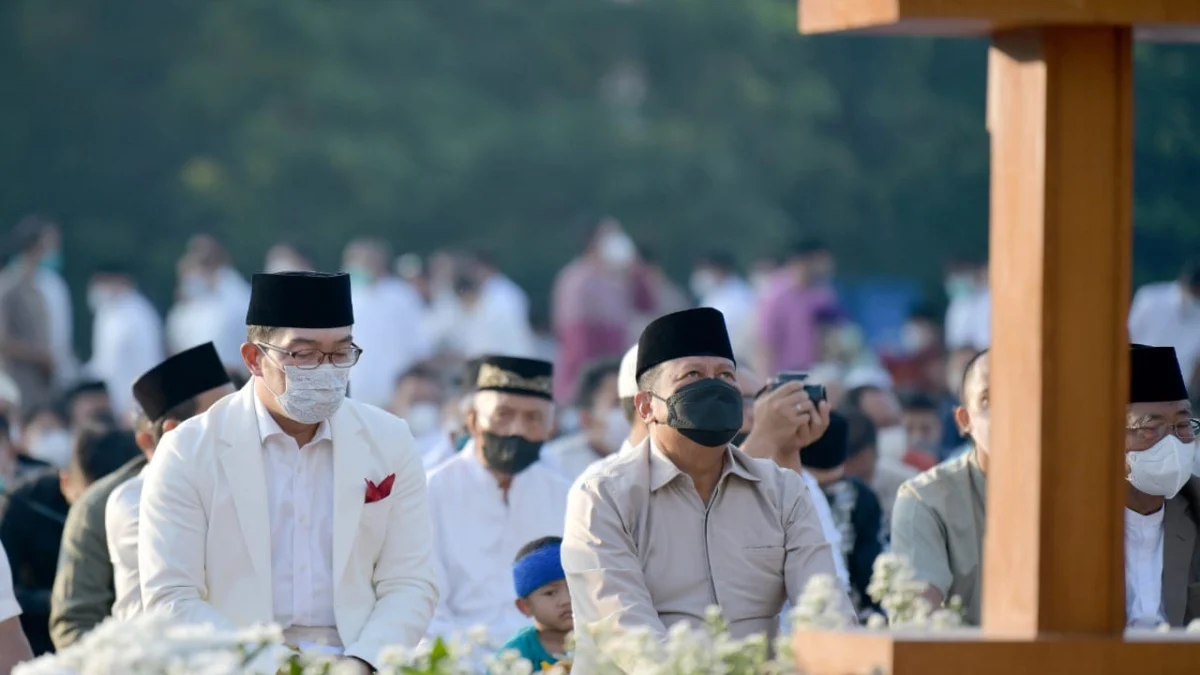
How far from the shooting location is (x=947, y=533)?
263 inches

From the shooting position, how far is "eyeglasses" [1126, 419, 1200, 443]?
21.5ft

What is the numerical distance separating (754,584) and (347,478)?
1217 mm

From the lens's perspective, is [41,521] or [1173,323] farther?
[1173,323]

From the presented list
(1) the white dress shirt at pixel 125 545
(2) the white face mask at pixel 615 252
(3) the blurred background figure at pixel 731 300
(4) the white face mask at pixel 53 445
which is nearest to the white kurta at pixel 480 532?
(1) the white dress shirt at pixel 125 545

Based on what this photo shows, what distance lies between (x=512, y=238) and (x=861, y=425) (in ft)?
80.1

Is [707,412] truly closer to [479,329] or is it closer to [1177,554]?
[1177,554]

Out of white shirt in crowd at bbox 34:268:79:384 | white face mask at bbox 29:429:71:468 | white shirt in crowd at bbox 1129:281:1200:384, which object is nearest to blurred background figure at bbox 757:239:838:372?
white shirt in crowd at bbox 1129:281:1200:384

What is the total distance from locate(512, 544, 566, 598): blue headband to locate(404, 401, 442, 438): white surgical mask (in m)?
5.93

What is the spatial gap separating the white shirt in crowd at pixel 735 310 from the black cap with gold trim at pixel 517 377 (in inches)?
456

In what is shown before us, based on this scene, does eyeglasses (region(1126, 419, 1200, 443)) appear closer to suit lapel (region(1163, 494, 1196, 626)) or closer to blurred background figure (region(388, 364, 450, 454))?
suit lapel (region(1163, 494, 1196, 626))

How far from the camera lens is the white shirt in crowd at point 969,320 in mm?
19344

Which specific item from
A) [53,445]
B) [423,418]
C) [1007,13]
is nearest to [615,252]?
[423,418]

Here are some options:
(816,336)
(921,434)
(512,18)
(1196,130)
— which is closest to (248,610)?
(921,434)

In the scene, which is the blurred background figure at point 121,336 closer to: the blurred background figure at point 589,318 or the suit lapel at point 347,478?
the blurred background figure at point 589,318
